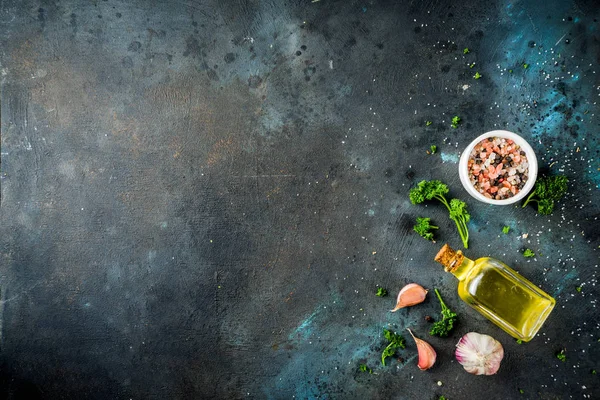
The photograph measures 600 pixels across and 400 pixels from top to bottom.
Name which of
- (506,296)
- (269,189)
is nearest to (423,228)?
(506,296)

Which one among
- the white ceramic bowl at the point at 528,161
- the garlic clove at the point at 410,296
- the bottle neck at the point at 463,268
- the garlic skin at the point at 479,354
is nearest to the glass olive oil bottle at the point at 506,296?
the bottle neck at the point at 463,268

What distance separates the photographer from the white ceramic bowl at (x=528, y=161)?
2.76 m

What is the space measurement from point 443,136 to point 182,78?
71.0 inches

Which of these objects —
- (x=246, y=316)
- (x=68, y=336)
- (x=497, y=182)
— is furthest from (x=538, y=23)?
(x=68, y=336)

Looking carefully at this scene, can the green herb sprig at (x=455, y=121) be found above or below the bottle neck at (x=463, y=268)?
above

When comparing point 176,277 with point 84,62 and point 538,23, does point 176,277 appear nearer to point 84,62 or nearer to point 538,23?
point 84,62

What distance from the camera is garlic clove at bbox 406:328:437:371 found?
2.94 metres

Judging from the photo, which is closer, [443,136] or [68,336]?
[443,136]

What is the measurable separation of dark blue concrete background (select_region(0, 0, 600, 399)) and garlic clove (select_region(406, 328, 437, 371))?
0.07 m

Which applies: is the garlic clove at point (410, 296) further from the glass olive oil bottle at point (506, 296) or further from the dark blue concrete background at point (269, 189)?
the glass olive oil bottle at point (506, 296)

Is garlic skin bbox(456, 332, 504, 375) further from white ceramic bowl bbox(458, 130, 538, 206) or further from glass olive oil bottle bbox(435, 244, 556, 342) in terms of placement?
white ceramic bowl bbox(458, 130, 538, 206)

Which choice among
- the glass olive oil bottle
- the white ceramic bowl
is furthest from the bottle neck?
the white ceramic bowl

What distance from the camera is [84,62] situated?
3180 millimetres

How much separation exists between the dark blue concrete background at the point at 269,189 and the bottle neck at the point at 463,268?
19 cm
